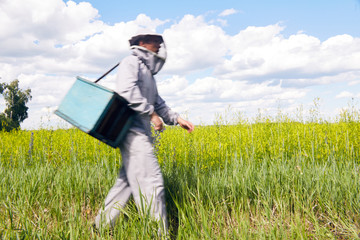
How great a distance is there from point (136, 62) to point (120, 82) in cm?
25

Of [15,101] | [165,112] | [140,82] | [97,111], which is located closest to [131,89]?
[140,82]

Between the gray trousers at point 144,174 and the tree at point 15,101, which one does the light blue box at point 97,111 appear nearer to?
the gray trousers at point 144,174

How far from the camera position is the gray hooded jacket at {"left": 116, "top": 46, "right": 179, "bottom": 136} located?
107 inches

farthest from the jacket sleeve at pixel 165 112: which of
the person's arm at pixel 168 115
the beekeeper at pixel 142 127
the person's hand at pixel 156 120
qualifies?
the person's hand at pixel 156 120

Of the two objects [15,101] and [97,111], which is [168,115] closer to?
[97,111]

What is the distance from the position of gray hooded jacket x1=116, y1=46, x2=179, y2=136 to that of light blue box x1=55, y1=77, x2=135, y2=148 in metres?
0.09

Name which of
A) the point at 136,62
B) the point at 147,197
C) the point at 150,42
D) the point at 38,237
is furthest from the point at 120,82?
the point at 38,237

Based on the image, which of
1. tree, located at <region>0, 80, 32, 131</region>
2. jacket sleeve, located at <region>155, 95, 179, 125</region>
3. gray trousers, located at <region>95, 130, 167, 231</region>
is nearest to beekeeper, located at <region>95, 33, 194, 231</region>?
gray trousers, located at <region>95, 130, 167, 231</region>

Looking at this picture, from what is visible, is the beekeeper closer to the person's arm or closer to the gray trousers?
the gray trousers

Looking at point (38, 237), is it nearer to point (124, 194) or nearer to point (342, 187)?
point (124, 194)

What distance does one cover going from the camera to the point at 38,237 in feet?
7.95

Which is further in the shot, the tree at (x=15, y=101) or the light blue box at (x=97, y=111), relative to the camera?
the tree at (x=15, y=101)

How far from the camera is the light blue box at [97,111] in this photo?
2.67m

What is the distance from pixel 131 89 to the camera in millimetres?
2721
